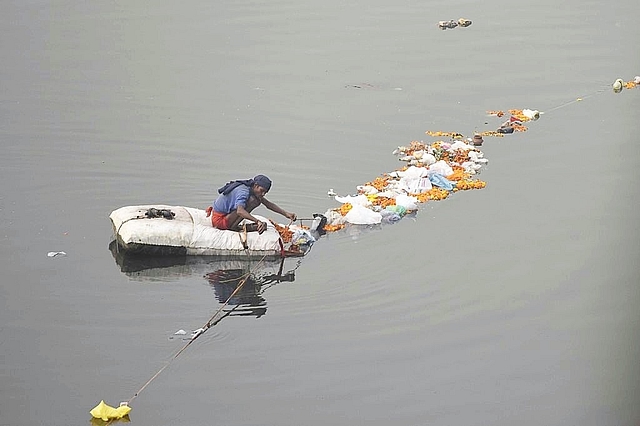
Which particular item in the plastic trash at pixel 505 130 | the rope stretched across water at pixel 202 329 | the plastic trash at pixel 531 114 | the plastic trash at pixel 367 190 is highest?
the plastic trash at pixel 531 114

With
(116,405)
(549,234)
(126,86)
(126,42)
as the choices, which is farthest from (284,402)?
(126,42)

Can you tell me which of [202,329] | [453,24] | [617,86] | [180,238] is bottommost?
[202,329]

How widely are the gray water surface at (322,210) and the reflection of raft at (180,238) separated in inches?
6.3

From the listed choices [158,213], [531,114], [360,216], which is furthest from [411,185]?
[531,114]

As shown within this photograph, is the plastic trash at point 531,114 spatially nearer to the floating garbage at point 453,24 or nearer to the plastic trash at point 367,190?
the plastic trash at point 367,190

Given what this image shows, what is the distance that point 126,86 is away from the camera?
34.4 ft

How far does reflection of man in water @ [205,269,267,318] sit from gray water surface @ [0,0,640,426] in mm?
52

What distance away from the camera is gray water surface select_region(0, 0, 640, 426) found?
484cm

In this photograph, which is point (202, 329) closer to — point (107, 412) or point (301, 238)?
point (107, 412)

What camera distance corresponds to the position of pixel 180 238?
638 cm

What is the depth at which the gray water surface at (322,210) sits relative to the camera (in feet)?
15.9

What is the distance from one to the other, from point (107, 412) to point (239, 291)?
1730mm

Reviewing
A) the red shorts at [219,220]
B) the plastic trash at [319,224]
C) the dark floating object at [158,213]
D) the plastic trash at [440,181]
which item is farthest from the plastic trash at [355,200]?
the dark floating object at [158,213]

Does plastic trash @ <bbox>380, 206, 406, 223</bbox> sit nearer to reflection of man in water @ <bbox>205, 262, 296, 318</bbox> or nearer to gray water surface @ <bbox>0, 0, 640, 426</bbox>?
gray water surface @ <bbox>0, 0, 640, 426</bbox>
